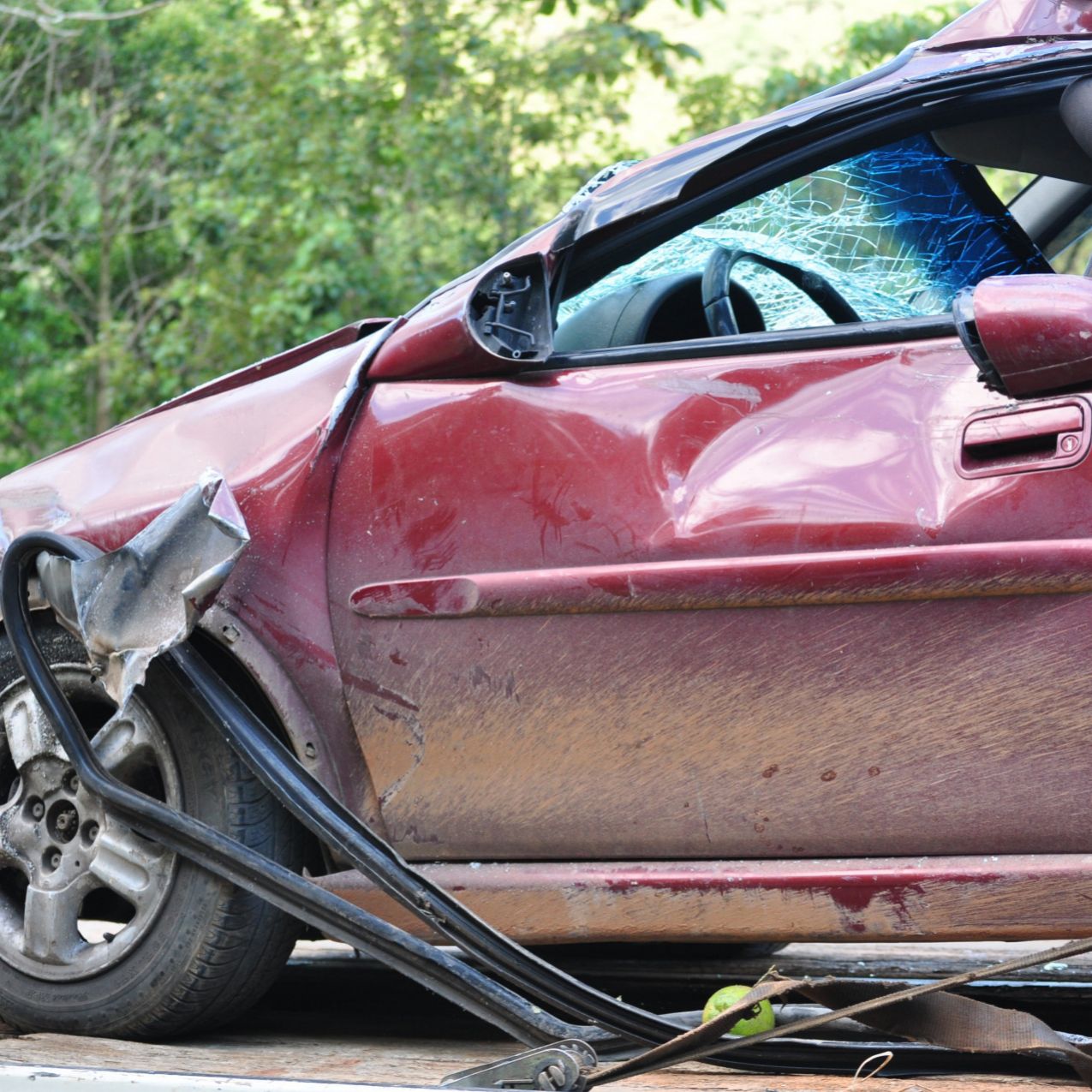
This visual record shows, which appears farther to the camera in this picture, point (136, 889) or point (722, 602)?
point (136, 889)

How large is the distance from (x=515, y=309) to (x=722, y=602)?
2.16 feet

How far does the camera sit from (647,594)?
2.31 meters

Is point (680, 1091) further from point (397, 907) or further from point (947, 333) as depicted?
point (947, 333)

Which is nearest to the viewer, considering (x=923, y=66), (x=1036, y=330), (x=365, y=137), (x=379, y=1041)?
(x=1036, y=330)

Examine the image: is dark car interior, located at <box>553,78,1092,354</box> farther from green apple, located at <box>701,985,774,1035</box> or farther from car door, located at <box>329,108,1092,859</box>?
green apple, located at <box>701,985,774,1035</box>

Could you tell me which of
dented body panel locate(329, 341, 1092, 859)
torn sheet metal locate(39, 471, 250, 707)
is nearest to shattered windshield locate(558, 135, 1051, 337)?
dented body panel locate(329, 341, 1092, 859)

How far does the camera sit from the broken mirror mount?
8.20 ft

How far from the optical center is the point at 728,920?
2.25 metres

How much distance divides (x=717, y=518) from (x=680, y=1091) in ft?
2.82

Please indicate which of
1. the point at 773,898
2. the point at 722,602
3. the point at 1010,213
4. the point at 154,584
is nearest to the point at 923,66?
the point at 1010,213

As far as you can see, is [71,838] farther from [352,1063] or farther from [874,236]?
[874,236]

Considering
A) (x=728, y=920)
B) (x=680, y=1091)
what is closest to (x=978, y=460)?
(x=728, y=920)

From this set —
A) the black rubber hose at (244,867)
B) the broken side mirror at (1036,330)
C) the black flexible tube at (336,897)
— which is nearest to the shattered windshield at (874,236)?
the broken side mirror at (1036,330)

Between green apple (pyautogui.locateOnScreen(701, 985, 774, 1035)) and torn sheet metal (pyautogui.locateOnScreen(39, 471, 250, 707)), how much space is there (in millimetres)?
1016
